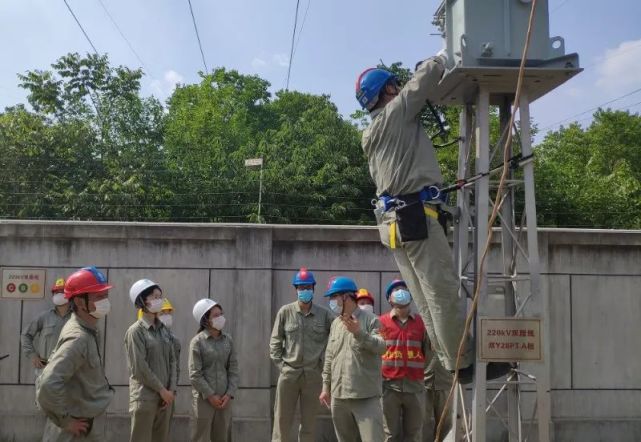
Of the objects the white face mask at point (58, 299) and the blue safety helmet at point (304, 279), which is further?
the white face mask at point (58, 299)

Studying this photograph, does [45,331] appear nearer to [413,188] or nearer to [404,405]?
[404,405]

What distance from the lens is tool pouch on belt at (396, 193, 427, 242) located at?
4430mm

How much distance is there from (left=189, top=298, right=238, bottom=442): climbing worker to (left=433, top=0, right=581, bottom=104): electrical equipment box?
4.76m

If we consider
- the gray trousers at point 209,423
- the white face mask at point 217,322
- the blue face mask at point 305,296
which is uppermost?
the blue face mask at point 305,296

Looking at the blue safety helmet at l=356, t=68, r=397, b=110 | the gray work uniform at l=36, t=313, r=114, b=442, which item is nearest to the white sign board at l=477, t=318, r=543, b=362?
the blue safety helmet at l=356, t=68, r=397, b=110

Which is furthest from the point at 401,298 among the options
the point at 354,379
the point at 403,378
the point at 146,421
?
the point at 146,421

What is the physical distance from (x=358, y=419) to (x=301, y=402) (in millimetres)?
1896

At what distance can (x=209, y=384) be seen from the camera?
843 cm

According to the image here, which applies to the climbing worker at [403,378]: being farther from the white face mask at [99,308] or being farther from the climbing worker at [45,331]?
the climbing worker at [45,331]

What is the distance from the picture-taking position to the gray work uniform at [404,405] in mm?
8398

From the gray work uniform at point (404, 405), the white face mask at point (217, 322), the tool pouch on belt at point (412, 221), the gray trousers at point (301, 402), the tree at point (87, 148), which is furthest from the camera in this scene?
the tree at point (87, 148)

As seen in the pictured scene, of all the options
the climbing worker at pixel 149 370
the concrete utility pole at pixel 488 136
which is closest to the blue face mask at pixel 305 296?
the climbing worker at pixel 149 370

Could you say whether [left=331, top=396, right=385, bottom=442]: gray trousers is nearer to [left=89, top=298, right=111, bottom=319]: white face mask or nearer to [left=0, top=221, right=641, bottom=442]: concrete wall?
[left=0, top=221, right=641, bottom=442]: concrete wall

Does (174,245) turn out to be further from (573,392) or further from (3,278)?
(573,392)
